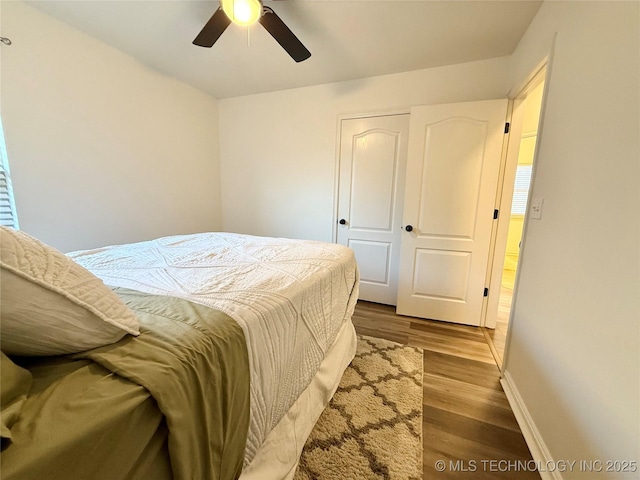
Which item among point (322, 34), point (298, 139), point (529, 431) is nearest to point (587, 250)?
point (529, 431)

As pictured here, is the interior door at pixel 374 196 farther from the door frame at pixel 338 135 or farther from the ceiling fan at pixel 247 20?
the ceiling fan at pixel 247 20

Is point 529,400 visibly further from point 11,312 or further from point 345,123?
point 345,123

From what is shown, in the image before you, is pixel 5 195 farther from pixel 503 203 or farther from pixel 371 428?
pixel 503 203

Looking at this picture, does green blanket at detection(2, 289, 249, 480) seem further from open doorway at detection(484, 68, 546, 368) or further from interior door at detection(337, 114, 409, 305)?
interior door at detection(337, 114, 409, 305)

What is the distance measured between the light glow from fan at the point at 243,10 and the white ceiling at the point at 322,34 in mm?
272

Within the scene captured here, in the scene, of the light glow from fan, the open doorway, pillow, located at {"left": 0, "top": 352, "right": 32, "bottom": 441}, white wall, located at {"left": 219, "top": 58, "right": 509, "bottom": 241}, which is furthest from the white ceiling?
pillow, located at {"left": 0, "top": 352, "right": 32, "bottom": 441}

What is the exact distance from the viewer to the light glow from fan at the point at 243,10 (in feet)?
4.69

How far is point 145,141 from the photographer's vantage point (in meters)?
2.53

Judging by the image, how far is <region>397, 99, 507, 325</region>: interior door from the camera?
2244 millimetres

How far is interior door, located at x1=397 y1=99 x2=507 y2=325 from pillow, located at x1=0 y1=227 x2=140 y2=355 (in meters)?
2.39

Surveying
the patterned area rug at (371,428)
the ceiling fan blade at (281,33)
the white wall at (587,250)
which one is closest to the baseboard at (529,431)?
the white wall at (587,250)

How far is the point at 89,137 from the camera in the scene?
211cm

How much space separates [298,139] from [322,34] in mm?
1161

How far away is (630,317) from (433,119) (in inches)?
82.0
